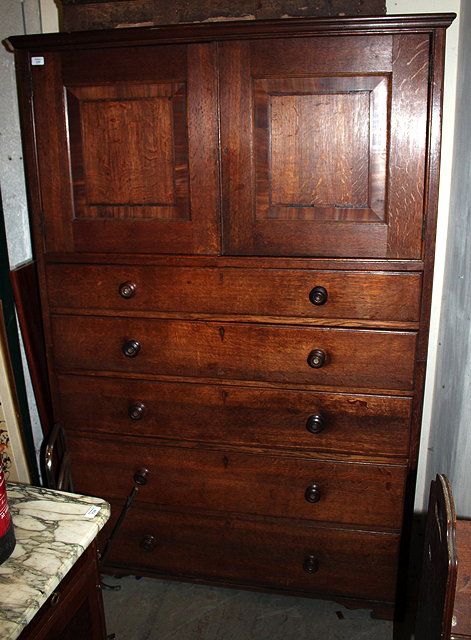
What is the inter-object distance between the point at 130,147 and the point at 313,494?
1339mm

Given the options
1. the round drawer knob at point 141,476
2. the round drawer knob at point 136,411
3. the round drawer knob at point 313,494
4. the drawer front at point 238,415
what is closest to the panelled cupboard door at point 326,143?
the drawer front at point 238,415

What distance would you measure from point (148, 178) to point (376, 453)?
120 cm

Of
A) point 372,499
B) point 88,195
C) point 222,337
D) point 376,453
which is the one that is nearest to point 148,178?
point 88,195

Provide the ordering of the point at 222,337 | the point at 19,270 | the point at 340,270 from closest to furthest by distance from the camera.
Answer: the point at 340,270 → the point at 222,337 → the point at 19,270

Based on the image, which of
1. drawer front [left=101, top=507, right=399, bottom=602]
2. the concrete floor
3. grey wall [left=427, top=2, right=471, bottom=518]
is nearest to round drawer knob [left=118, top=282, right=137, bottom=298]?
drawer front [left=101, top=507, right=399, bottom=602]

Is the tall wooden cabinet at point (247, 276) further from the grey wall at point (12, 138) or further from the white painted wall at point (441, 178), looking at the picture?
the white painted wall at point (441, 178)

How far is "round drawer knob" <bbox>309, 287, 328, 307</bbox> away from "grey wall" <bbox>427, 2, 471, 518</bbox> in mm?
481

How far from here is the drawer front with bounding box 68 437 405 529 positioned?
6.78 feet

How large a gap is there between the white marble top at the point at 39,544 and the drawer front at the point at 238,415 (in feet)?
2.42

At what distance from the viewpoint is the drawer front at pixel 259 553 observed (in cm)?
215

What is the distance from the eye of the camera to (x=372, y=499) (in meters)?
2.07

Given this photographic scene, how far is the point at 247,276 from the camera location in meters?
1.94

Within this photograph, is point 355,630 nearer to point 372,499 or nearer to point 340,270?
point 372,499

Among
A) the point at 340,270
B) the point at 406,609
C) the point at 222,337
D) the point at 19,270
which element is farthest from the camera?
the point at 406,609
